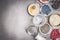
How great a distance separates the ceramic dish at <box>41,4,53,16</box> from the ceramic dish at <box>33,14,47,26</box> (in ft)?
0.14

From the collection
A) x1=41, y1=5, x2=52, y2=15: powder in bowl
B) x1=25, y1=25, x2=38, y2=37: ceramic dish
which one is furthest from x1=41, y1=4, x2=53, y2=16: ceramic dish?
x1=25, y1=25, x2=38, y2=37: ceramic dish

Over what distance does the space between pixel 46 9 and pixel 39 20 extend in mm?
129

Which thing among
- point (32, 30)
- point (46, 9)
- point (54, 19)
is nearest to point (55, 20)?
point (54, 19)

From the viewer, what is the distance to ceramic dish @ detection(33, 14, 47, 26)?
210cm

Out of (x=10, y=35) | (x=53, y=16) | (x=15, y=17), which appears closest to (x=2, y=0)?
(x=15, y=17)

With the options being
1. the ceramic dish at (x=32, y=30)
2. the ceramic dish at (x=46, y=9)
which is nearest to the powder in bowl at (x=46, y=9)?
the ceramic dish at (x=46, y=9)

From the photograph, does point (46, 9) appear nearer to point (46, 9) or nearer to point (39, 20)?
point (46, 9)

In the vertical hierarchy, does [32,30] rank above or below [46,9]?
below

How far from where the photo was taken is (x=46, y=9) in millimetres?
2100

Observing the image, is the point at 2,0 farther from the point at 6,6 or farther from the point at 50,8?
the point at 50,8

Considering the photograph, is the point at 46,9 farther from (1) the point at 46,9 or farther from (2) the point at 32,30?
(2) the point at 32,30

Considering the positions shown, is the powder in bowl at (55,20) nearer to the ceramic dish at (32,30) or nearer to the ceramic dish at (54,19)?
the ceramic dish at (54,19)

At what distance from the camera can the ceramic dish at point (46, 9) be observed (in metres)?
2.10

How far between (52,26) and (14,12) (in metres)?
0.40
